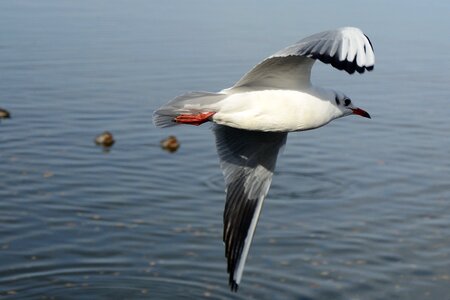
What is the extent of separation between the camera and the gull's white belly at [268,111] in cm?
795

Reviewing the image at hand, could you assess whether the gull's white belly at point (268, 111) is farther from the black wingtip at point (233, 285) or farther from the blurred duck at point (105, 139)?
the blurred duck at point (105, 139)

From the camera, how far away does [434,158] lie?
18.1 meters

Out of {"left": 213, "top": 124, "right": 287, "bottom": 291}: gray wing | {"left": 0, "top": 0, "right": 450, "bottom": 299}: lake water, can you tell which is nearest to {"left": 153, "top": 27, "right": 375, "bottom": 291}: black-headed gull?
{"left": 213, "top": 124, "right": 287, "bottom": 291}: gray wing

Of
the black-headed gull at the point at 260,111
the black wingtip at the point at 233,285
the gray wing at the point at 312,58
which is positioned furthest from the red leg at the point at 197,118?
the black wingtip at the point at 233,285

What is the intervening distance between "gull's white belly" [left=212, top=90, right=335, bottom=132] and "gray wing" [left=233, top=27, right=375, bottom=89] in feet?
0.35

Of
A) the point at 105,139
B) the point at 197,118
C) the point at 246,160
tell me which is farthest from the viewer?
the point at 105,139

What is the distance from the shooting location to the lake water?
1314cm

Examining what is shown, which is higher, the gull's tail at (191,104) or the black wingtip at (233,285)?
the gull's tail at (191,104)

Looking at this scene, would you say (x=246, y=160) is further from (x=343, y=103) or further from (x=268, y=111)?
(x=268, y=111)

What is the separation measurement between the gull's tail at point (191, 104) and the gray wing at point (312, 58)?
0.81 feet

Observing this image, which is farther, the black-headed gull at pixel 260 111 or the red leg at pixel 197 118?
the red leg at pixel 197 118

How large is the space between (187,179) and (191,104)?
807cm

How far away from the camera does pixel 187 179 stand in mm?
16062

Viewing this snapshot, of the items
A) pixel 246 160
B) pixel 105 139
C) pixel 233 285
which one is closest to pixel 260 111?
pixel 246 160
